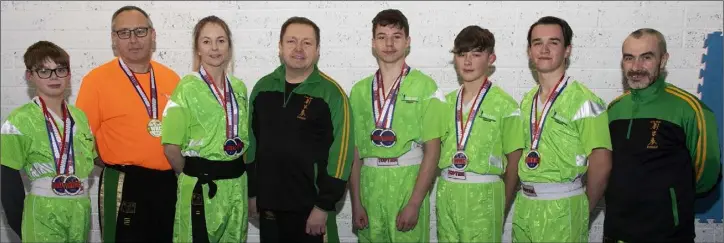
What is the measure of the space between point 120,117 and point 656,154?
2.88 meters

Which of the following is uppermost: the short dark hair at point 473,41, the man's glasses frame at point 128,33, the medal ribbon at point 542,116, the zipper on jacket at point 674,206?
the man's glasses frame at point 128,33

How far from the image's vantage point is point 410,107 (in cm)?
356

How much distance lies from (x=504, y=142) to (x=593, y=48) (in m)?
1.33

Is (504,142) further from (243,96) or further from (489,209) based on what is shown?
(243,96)

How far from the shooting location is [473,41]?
11.4 ft

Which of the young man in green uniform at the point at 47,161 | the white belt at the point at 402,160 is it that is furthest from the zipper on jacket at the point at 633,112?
the young man in green uniform at the point at 47,161

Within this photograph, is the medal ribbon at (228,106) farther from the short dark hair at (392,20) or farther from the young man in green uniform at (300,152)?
the short dark hair at (392,20)

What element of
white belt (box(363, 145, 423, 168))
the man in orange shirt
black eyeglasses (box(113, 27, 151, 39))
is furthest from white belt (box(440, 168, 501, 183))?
black eyeglasses (box(113, 27, 151, 39))

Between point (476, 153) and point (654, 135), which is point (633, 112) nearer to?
point (654, 135)

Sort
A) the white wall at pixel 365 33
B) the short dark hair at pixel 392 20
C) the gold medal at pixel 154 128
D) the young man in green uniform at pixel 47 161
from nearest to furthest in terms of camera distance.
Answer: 1. the young man in green uniform at pixel 47 161
2. the short dark hair at pixel 392 20
3. the gold medal at pixel 154 128
4. the white wall at pixel 365 33

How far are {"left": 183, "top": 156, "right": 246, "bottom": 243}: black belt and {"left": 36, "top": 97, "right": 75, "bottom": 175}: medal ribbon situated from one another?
0.63 metres

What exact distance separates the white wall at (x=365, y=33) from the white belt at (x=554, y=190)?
120 cm

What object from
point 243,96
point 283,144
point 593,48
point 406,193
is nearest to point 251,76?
point 243,96

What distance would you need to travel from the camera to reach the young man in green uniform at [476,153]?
11.2 feet
